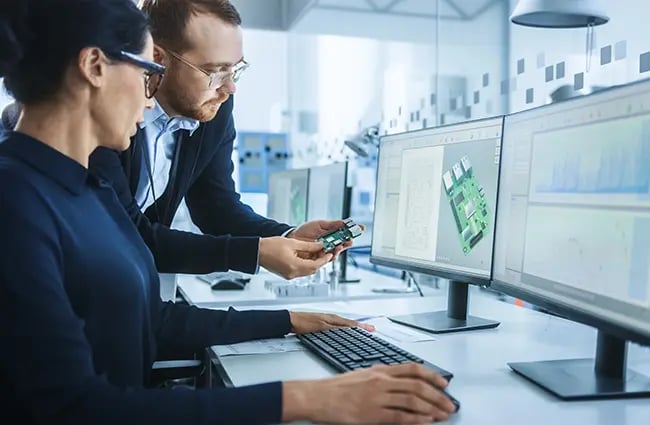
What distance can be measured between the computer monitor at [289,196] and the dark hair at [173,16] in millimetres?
1081

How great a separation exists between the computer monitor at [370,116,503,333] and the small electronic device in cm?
11

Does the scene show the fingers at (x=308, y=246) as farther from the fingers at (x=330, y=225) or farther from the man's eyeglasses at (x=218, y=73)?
the man's eyeglasses at (x=218, y=73)

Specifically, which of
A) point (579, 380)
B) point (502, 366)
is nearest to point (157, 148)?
point (502, 366)

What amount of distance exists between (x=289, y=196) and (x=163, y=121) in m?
1.11

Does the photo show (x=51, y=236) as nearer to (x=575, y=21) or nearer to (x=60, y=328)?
(x=60, y=328)

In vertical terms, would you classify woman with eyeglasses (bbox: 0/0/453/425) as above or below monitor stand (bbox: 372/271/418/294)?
above

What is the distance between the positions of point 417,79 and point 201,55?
1823 mm

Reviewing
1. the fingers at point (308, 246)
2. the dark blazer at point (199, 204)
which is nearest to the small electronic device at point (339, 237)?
the fingers at point (308, 246)

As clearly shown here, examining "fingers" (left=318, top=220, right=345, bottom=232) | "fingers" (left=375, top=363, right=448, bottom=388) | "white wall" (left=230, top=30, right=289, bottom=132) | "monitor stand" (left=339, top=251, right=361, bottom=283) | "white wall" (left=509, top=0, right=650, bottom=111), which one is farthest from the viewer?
"white wall" (left=230, top=30, right=289, bottom=132)

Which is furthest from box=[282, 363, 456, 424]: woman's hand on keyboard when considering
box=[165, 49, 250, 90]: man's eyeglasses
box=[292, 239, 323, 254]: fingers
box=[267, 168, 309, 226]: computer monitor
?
box=[267, 168, 309, 226]: computer monitor

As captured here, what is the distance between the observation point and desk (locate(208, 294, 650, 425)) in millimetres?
854

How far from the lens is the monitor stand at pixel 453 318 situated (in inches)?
54.9

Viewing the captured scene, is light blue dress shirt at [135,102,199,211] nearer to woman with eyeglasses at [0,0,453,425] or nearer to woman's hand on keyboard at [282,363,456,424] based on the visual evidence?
woman with eyeglasses at [0,0,453,425]

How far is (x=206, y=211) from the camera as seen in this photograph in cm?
201
